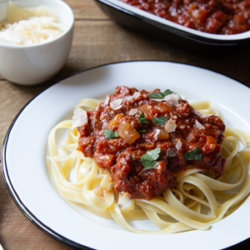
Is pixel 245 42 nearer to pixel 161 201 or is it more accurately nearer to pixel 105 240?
pixel 161 201

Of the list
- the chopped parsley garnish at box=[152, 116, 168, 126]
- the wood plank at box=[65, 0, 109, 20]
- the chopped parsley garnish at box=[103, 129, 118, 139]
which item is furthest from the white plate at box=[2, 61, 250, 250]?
the wood plank at box=[65, 0, 109, 20]

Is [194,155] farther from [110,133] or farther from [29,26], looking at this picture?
[29,26]

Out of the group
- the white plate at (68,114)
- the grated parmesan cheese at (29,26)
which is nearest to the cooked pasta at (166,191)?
the white plate at (68,114)

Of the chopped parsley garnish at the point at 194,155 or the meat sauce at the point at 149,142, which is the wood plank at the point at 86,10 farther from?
the chopped parsley garnish at the point at 194,155

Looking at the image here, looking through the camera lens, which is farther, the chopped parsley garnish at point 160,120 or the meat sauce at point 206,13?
the meat sauce at point 206,13

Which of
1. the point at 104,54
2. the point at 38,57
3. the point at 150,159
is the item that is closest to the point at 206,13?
the point at 104,54

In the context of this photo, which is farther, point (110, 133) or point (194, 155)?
point (110, 133)
